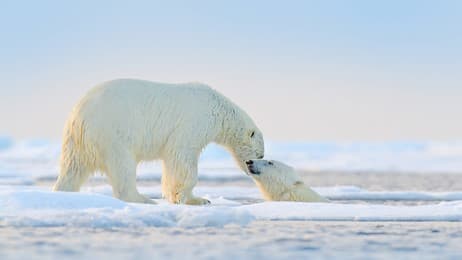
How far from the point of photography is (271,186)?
9.15 metres

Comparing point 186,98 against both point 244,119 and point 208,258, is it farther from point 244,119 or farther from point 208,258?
point 208,258

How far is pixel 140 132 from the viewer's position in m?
8.09

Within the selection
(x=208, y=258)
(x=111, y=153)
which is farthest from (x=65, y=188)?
(x=208, y=258)

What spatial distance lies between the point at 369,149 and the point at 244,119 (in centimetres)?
4532

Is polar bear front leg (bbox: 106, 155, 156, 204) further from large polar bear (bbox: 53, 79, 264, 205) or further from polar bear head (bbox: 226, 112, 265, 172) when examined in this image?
polar bear head (bbox: 226, 112, 265, 172)

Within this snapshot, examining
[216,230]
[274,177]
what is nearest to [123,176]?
[274,177]

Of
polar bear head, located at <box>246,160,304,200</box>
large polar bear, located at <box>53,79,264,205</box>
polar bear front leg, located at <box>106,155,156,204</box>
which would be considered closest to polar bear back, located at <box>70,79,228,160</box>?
large polar bear, located at <box>53,79,264,205</box>

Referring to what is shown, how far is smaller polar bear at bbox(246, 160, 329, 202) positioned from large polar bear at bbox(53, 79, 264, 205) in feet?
1.80

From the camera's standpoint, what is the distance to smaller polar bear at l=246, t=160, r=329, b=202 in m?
9.09

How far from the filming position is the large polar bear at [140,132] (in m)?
7.88

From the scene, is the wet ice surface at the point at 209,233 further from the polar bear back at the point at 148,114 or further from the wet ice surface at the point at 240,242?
the polar bear back at the point at 148,114

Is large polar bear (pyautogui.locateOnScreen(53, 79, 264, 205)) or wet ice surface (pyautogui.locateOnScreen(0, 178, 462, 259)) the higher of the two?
large polar bear (pyautogui.locateOnScreen(53, 79, 264, 205))

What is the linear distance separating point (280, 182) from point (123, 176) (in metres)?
1.95

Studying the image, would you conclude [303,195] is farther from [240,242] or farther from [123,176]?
[240,242]
